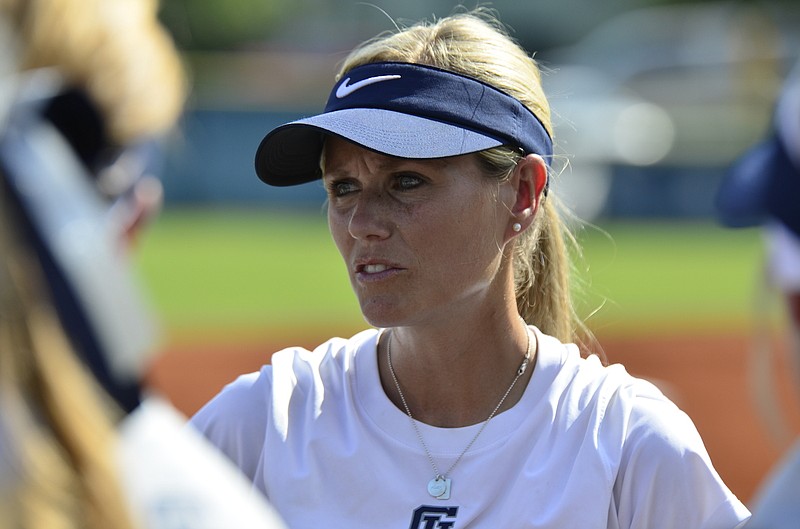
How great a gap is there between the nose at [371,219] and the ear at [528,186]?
35 centimetres

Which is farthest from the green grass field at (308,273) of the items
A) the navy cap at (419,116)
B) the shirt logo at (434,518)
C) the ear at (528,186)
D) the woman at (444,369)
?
the shirt logo at (434,518)

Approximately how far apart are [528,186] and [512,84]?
0.27 meters

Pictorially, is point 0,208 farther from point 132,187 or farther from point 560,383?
point 560,383

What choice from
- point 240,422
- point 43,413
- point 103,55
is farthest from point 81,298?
point 240,422

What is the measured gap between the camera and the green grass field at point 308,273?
548 inches

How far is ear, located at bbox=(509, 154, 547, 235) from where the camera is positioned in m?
2.96

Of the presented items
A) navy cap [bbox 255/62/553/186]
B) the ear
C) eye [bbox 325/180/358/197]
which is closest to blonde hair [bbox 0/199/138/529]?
navy cap [bbox 255/62/553/186]

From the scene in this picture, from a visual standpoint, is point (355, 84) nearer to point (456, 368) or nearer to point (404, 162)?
point (404, 162)

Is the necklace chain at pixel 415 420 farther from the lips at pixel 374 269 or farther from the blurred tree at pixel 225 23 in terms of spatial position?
the blurred tree at pixel 225 23

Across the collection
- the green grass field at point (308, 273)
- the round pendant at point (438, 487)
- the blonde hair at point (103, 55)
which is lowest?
the round pendant at point (438, 487)

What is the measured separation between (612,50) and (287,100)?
10877mm

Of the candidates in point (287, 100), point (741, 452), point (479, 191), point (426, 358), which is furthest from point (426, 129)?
point (287, 100)

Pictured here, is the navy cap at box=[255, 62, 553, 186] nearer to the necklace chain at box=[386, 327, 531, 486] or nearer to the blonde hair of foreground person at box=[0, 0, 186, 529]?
the necklace chain at box=[386, 327, 531, 486]

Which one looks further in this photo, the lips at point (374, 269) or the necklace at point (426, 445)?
the lips at point (374, 269)
